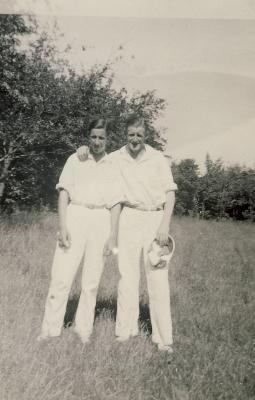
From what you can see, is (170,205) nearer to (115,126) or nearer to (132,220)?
(132,220)

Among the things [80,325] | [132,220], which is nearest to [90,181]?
[132,220]

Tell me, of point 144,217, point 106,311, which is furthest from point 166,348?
point 144,217

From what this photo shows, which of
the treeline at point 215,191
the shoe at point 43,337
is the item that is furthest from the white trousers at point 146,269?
the treeline at point 215,191

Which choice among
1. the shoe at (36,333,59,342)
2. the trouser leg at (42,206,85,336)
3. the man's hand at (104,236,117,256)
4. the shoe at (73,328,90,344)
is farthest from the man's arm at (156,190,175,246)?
the shoe at (36,333,59,342)

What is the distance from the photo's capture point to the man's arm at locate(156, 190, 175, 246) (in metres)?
4.15

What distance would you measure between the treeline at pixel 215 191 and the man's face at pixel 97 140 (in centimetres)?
2472

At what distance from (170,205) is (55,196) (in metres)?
19.5

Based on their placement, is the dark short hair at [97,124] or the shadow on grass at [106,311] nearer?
the dark short hair at [97,124]

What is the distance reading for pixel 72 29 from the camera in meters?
17.9

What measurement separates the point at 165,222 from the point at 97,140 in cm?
102

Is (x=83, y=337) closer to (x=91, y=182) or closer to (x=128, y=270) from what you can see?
(x=128, y=270)

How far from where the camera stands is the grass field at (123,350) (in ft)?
10.3

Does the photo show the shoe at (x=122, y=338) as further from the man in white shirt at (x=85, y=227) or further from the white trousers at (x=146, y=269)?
the man in white shirt at (x=85, y=227)

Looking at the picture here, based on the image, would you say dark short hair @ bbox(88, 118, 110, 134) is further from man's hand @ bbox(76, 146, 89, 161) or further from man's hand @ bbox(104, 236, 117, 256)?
man's hand @ bbox(104, 236, 117, 256)
